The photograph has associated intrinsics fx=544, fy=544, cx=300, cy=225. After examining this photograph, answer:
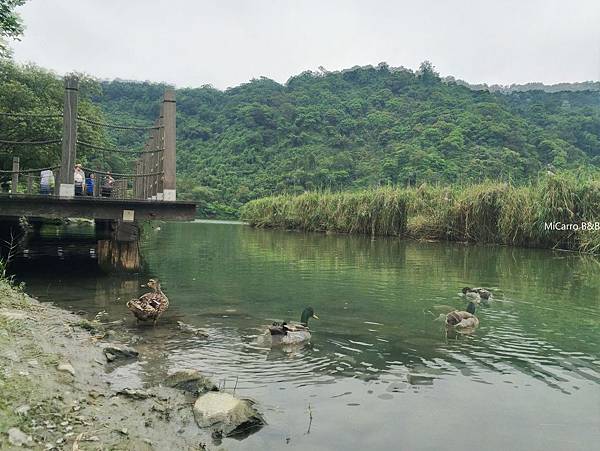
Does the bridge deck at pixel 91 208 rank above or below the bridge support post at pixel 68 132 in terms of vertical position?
below

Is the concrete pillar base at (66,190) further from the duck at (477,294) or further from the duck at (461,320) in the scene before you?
the duck at (477,294)

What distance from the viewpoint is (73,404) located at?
488cm

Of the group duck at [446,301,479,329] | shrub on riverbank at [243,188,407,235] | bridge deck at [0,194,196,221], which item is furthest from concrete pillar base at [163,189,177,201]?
shrub on riverbank at [243,188,407,235]

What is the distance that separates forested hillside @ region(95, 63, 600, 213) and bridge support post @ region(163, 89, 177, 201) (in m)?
49.5

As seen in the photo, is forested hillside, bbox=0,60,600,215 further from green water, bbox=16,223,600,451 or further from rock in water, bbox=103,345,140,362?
→ rock in water, bbox=103,345,140,362

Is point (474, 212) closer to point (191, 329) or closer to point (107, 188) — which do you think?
point (107, 188)

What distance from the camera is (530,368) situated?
Answer: 24.0ft

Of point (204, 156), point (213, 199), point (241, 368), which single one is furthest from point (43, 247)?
point (204, 156)

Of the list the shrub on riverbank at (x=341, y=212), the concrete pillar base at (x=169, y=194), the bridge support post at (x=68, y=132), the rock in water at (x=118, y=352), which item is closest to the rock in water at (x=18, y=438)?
the rock in water at (x=118, y=352)

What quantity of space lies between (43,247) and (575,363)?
21.0 m

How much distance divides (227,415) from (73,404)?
1382 millimetres

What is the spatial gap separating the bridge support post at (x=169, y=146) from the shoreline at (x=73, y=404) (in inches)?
300

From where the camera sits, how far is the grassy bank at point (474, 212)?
28.2m

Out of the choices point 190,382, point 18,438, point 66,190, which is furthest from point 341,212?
point 18,438
